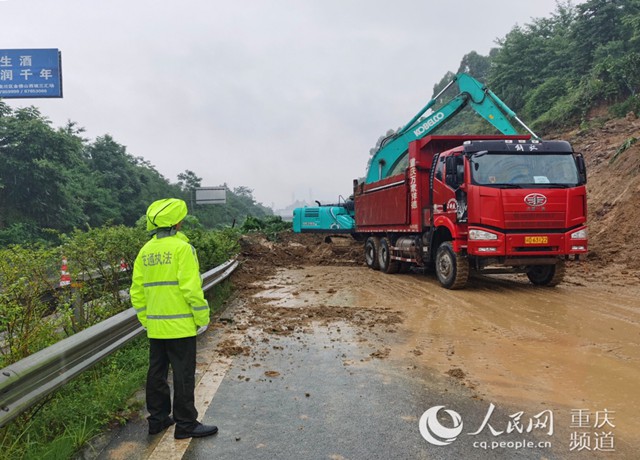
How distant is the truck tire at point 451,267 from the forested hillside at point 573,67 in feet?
55.6

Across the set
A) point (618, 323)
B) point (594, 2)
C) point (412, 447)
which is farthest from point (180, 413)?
point (594, 2)

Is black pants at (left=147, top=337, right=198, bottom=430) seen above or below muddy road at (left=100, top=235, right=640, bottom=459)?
above

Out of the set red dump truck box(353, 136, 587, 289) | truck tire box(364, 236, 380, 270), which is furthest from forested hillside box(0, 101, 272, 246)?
red dump truck box(353, 136, 587, 289)

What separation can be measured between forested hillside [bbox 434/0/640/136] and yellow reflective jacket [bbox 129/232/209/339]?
23900mm

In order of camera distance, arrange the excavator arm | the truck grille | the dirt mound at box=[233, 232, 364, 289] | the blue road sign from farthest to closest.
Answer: the blue road sign, the dirt mound at box=[233, 232, 364, 289], the excavator arm, the truck grille

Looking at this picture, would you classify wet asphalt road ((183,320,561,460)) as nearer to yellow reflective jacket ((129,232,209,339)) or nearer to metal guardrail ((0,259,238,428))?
yellow reflective jacket ((129,232,209,339))

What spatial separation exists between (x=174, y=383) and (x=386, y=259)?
10480 mm

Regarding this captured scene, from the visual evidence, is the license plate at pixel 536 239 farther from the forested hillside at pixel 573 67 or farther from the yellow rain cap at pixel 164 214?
the forested hillside at pixel 573 67

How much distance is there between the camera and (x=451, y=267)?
9.71m

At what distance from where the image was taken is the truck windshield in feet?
29.3

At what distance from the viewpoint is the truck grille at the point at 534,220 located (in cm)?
873

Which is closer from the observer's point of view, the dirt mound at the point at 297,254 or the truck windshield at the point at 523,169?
the truck windshield at the point at 523,169

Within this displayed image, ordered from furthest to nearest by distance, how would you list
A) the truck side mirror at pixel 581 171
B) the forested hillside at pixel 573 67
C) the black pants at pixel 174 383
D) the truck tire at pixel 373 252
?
the forested hillside at pixel 573 67 < the truck tire at pixel 373 252 < the truck side mirror at pixel 581 171 < the black pants at pixel 174 383

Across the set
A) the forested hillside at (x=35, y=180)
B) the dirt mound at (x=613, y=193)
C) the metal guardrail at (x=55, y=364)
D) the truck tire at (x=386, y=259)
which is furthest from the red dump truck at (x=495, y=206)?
the forested hillside at (x=35, y=180)
